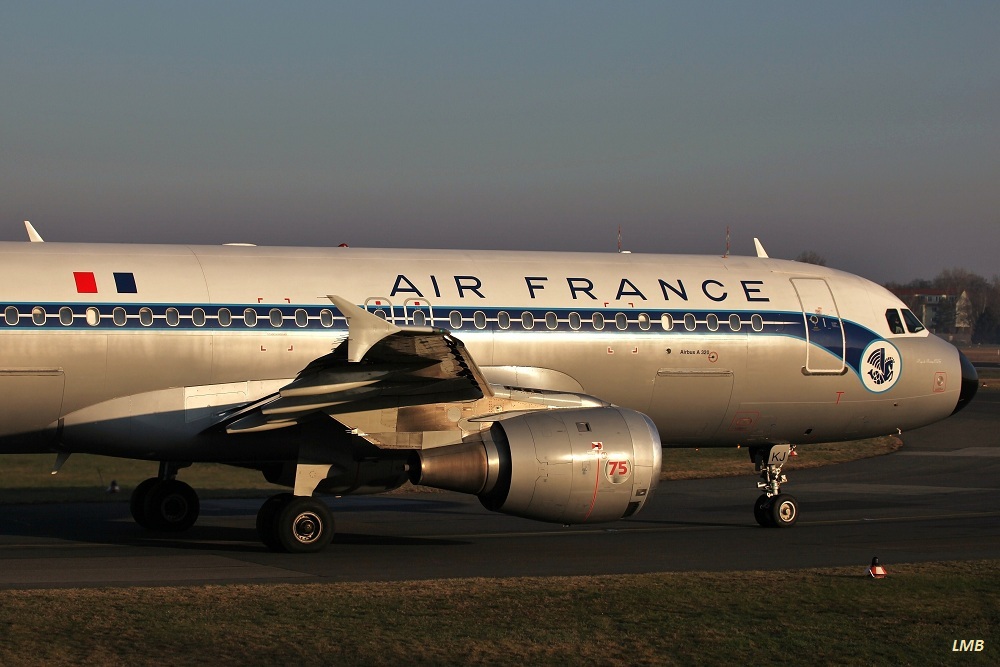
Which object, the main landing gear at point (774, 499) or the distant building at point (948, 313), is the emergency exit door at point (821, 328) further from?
the distant building at point (948, 313)

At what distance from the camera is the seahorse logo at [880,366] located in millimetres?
20250

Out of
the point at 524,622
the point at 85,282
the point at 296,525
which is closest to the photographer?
the point at 524,622

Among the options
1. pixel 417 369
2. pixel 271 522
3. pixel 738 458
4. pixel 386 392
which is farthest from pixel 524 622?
pixel 738 458

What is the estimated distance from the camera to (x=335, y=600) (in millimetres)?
12484

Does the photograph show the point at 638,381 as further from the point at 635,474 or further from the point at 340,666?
the point at 340,666

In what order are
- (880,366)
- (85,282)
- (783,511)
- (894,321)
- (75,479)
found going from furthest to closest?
Answer: 1. (75,479)
2. (894,321)
3. (880,366)
4. (783,511)
5. (85,282)

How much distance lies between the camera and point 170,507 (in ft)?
62.6

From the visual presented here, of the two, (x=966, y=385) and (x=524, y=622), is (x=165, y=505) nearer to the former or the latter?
(x=524, y=622)

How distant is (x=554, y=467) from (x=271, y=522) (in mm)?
3855

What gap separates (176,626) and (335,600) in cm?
191

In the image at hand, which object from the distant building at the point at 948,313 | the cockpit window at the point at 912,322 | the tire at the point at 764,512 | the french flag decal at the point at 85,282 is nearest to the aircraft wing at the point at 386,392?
the french flag decal at the point at 85,282

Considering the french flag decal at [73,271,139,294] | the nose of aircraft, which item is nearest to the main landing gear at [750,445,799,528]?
the nose of aircraft

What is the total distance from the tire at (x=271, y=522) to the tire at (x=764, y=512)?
7.77 meters

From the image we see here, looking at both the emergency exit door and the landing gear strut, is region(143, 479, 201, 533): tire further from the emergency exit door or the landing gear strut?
the emergency exit door
